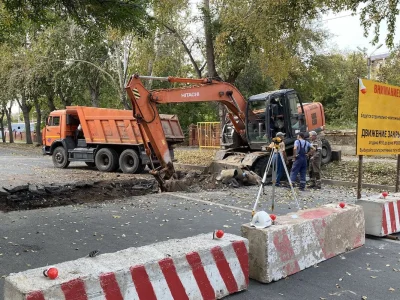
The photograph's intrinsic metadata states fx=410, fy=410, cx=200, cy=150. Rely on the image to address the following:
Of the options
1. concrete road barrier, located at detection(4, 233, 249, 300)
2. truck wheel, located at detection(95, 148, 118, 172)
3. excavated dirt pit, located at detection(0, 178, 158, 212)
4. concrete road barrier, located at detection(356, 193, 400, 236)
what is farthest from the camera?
truck wheel, located at detection(95, 148, 118, 172)

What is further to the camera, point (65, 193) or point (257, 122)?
point (257, 122)

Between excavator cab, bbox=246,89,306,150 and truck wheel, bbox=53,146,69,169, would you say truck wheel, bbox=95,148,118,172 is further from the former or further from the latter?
excavator cab, bbox=246,89,306,150

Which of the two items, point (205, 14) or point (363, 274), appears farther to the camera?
point (205, 14)

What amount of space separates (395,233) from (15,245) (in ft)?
19.5

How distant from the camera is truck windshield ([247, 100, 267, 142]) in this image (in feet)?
44.7

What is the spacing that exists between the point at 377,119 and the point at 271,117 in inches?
246

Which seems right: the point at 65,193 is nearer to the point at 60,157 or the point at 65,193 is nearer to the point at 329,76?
the point at 60,157

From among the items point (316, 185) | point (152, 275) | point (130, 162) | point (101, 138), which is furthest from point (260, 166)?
point (152, 275)

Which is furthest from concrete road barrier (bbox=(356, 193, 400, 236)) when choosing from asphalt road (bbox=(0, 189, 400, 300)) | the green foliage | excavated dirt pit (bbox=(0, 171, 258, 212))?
the green foliage

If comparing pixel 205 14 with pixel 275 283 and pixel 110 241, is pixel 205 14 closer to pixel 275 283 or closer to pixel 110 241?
pixel 110 241

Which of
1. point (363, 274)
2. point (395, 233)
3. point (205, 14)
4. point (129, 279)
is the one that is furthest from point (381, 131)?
point (205, 14)

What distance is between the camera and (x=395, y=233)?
22.2 ft

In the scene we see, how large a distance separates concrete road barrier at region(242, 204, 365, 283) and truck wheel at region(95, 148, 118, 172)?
12.3 metres

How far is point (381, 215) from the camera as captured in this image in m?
6.37
